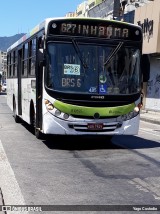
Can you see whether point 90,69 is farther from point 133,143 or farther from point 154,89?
point 154,89

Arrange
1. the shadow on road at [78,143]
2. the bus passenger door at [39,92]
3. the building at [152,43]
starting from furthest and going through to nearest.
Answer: the building at [152,43]
the shadow on road at [78,143]
the bus passenger door at [39,92]

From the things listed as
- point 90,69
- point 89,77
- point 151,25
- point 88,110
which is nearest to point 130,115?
point 88,110

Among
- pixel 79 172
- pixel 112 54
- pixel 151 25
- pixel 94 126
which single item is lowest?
pixel 79 172

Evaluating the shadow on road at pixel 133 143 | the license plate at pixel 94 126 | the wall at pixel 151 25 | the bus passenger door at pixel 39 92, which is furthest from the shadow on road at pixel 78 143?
the wall at pixel 151 25

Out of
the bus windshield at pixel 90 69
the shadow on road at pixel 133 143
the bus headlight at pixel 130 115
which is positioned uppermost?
the bus windshield at pixel 90 69

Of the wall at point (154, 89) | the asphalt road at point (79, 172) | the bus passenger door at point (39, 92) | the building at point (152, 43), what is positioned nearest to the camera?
the asphalt road at point (79, 172)

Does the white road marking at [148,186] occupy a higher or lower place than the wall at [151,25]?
lower

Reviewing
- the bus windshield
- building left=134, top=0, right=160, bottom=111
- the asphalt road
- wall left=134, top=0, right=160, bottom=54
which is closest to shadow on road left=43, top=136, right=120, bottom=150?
the asphalt road

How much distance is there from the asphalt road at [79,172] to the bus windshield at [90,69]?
1.52 meters

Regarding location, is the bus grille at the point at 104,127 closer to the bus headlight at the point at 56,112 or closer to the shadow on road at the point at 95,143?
the bus headlight at the point at 56,112

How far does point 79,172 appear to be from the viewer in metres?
8.00

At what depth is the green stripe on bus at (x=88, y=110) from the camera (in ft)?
33.9

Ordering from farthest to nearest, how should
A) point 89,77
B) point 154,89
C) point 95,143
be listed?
point 154,89 → point 95,143 → point 89,77

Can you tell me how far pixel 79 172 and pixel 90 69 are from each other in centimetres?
325
